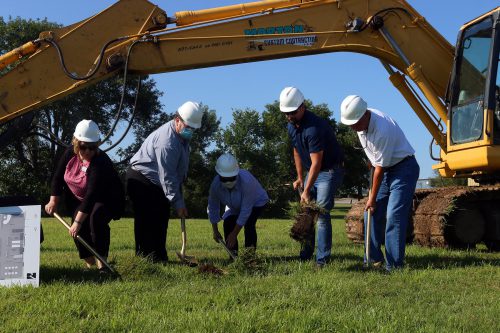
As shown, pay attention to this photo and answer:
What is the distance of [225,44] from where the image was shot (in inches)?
310

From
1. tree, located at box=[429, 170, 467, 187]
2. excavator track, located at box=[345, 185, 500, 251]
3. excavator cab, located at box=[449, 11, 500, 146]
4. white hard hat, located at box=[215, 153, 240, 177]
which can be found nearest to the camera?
white hard hat, located at box=[215, 153, 240, 177]

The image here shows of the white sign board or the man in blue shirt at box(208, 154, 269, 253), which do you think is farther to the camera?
the man in blue shirt at box(208, 154, 269, 253)

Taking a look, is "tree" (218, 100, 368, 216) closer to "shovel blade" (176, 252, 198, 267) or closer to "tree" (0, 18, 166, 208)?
"tree" (0, 18, 166, 208)

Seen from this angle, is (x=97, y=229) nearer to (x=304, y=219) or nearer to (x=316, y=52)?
(x=304, y=219)

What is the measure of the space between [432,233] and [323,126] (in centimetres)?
399

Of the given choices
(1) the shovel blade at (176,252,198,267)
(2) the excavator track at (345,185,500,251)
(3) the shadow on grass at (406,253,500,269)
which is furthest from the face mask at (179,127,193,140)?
(2) the excavator track at (345,185,500,251)

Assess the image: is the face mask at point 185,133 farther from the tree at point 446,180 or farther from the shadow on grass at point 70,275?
the tree at point 446,180

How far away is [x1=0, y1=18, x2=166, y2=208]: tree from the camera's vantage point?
35562 mm

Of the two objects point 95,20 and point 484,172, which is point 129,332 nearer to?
point 95,20

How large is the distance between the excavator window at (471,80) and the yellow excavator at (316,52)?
0.02 m

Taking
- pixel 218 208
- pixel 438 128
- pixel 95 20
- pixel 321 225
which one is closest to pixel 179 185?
pixel 218 208

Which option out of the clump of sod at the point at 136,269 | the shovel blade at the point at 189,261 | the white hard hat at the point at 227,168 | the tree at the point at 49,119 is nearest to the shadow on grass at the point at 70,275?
the clump of sod at the point at 136,269

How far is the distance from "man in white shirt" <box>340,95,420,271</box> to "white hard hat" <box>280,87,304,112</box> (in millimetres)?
522

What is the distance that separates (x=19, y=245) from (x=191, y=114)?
2442 millimetres
